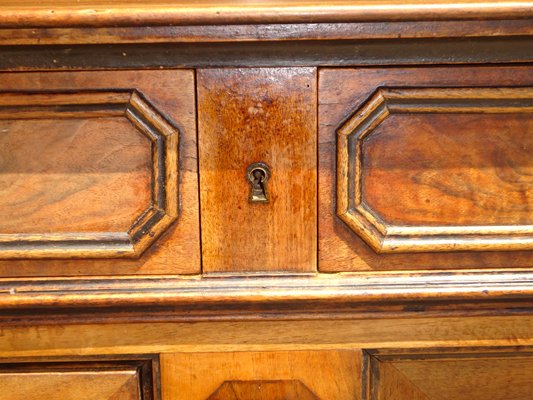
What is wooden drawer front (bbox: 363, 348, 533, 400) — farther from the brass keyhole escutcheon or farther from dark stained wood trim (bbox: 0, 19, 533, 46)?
dark stained wood trim (bbox: 0, 19, 533, 46)

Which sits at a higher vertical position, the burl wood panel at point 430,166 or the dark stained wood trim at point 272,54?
the dark stained wood trim at point 272,54

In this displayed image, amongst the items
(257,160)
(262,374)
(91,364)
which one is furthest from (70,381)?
(257,160)

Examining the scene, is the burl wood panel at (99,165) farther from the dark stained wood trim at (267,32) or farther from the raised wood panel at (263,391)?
the raised wood panel at (263,391)

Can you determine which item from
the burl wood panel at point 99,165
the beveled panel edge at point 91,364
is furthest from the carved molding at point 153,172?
the beveled panel edge at point 91,364

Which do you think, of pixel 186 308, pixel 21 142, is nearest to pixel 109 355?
pixel 186 308

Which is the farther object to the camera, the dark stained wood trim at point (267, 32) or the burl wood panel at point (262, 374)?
the burl wood panel at point (262, 374)

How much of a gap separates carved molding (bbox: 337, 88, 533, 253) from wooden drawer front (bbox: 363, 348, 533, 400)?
0.40 ft

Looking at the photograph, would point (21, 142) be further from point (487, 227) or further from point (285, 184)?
point (487, 227)

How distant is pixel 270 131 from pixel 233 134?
34 millimetres

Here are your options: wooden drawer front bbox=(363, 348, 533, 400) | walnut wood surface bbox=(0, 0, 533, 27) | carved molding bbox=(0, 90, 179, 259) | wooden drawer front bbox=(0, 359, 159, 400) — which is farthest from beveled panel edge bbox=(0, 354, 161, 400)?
walnut wood surface bbox=(0, 0, 533, 27)

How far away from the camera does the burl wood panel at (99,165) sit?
476mm

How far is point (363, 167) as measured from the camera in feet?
1.63

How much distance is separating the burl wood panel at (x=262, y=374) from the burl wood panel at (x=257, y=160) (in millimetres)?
100

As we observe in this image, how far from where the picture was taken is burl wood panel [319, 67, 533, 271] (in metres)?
0.48
